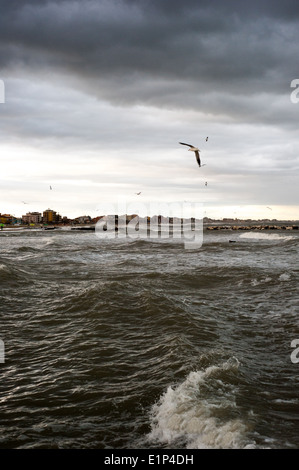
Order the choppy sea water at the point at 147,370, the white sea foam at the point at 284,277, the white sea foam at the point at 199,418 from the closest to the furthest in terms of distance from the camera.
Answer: the white sea foam at the point at 199,418 → the choppy sea water at the point at 147,370 → the white sea foam at the point at 284,277

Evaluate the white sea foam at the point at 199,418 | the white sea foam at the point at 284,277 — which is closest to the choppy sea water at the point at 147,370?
the white sea foam at the point at 199,418

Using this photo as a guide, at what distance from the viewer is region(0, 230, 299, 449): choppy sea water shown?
486 centimetres

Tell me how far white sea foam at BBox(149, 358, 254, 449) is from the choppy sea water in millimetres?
16

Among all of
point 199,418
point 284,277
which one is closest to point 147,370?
point 199,418

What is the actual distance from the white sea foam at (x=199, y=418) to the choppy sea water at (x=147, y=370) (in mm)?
16

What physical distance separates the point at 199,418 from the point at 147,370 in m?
1.92

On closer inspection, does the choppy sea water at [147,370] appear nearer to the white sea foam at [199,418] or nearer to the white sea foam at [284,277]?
the white sea foam at [199,418]


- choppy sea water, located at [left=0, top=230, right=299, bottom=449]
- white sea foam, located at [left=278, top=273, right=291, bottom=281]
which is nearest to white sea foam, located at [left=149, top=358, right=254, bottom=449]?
choppy sea water, located at [left=0, top=230, right=299, bottom=449]

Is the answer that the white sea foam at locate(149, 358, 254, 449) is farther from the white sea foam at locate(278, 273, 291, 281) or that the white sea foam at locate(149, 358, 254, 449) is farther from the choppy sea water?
the white sea foam at locate(278, 273, 291, 281)

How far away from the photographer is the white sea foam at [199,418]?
15.3 ft

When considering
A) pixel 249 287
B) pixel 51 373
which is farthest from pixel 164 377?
pixel 249 287

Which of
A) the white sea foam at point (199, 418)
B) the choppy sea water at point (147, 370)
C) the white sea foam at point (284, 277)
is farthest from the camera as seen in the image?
the white sea foam at point (284, 277)
